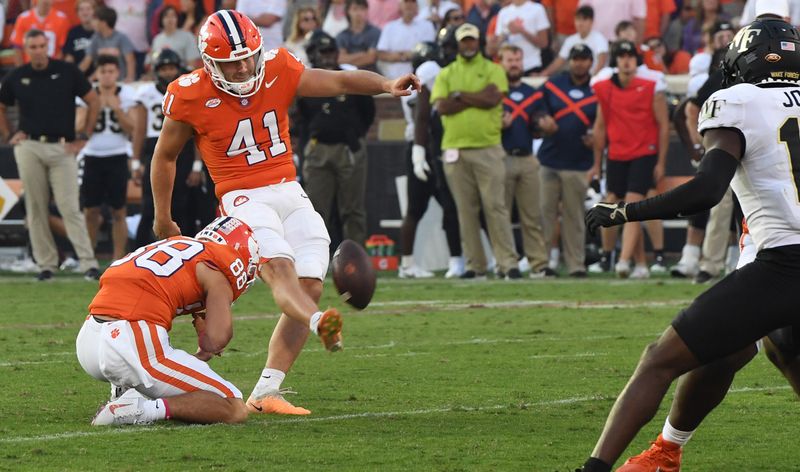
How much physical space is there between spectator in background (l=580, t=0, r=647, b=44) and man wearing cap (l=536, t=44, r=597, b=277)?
2.30 metres

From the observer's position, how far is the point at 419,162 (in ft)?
47.1

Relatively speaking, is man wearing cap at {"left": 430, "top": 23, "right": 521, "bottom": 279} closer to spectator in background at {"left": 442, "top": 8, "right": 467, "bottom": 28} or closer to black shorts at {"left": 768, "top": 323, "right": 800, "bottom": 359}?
spectator in background at {"left": 442, "top": 8, "right": 467, "bottom": 28}

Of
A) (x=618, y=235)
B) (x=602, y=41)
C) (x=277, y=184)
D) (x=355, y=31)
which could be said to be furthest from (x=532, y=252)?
(x=277, y=184)

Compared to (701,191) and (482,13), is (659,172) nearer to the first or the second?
(482,13)

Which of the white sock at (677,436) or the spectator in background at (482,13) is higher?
the white sock at (677,436)

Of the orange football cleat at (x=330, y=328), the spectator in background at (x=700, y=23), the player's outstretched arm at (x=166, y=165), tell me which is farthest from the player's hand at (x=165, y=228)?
the spectator in background at (x=700, y=23)

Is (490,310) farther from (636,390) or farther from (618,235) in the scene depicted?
(636,390)

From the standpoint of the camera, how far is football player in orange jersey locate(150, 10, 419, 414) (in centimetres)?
692

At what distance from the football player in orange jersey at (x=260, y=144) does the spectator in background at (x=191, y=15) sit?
34.7 feet

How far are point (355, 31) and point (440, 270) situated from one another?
3.12m

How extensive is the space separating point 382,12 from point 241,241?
1143 cm

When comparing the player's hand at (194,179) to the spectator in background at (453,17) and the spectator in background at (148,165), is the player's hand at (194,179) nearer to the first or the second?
the spectator in background at (148,165)

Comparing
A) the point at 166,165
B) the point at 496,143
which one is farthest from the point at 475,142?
the point at 166,165

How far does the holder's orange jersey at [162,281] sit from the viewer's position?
6438mm
